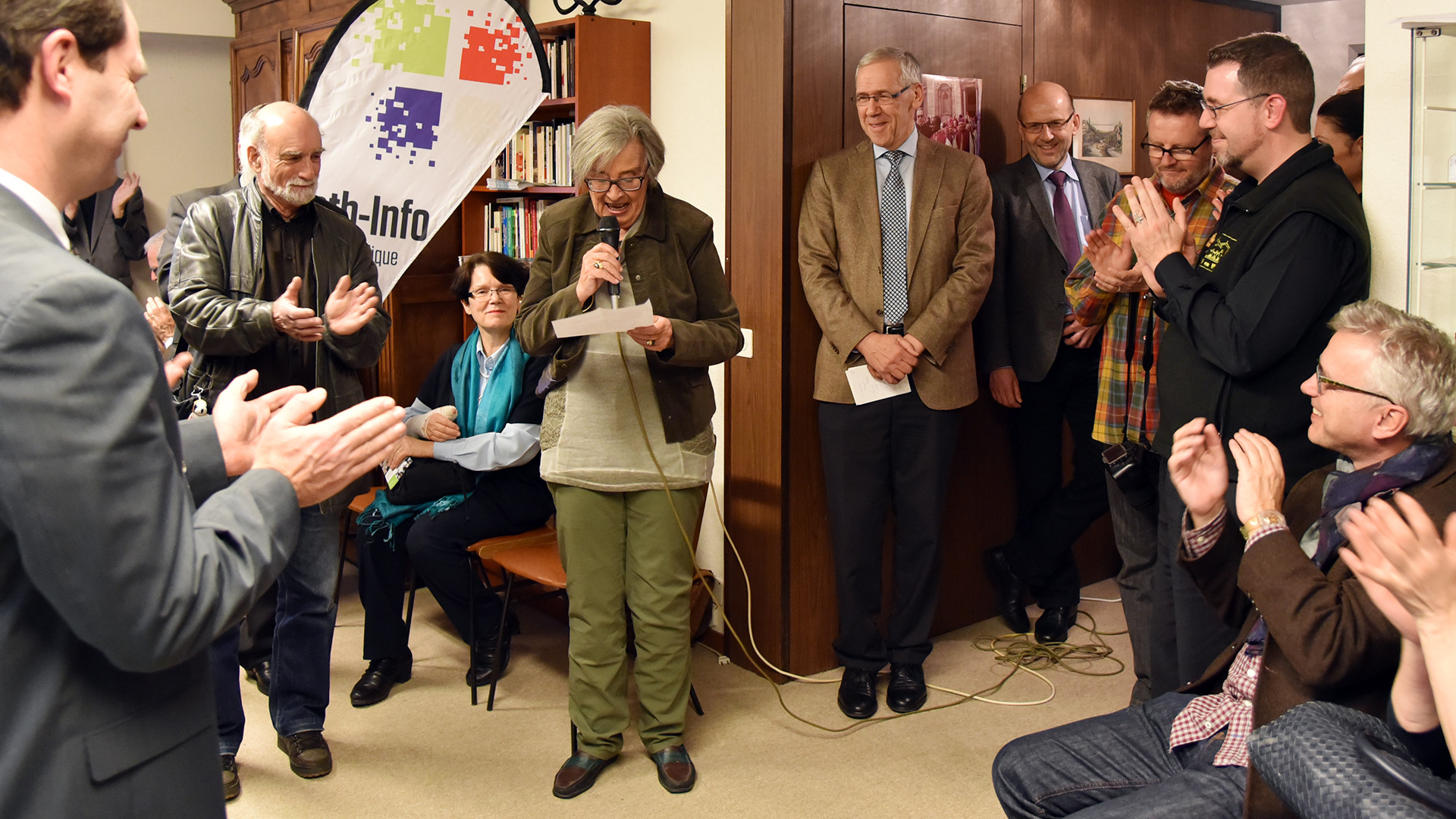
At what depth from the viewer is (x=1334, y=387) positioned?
179 centimetres

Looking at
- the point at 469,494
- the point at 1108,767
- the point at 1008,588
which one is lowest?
the point at 1008,588

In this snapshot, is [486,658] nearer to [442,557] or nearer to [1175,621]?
[442,557]

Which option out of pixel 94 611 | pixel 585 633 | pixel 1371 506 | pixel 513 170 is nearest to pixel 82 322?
pixel 94 611

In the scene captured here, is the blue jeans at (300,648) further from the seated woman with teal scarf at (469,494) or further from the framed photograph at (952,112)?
the framed photograph at (952,112)

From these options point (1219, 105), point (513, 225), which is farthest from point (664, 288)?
point (513, 225)

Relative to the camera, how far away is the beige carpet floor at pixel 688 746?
108 inches

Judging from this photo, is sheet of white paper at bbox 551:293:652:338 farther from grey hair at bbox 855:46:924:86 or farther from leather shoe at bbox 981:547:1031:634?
leather shoe at bbox 981:547:1031:634

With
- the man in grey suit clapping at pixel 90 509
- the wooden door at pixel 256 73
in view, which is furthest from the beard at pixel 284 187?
the wooden door at pixel 256 73

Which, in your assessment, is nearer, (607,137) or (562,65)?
(607,137)

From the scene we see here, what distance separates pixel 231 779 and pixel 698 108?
7.66 ft

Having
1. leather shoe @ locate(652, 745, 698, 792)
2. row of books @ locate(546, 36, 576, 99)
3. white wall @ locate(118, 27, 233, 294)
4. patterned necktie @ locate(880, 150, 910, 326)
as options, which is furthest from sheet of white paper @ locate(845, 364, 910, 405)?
white wall @ locate(118, 27, 233, 294)

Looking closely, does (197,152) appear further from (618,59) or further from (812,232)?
(812,232)

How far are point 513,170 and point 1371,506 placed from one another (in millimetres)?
3412

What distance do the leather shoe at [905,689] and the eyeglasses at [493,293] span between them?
1.63 m
